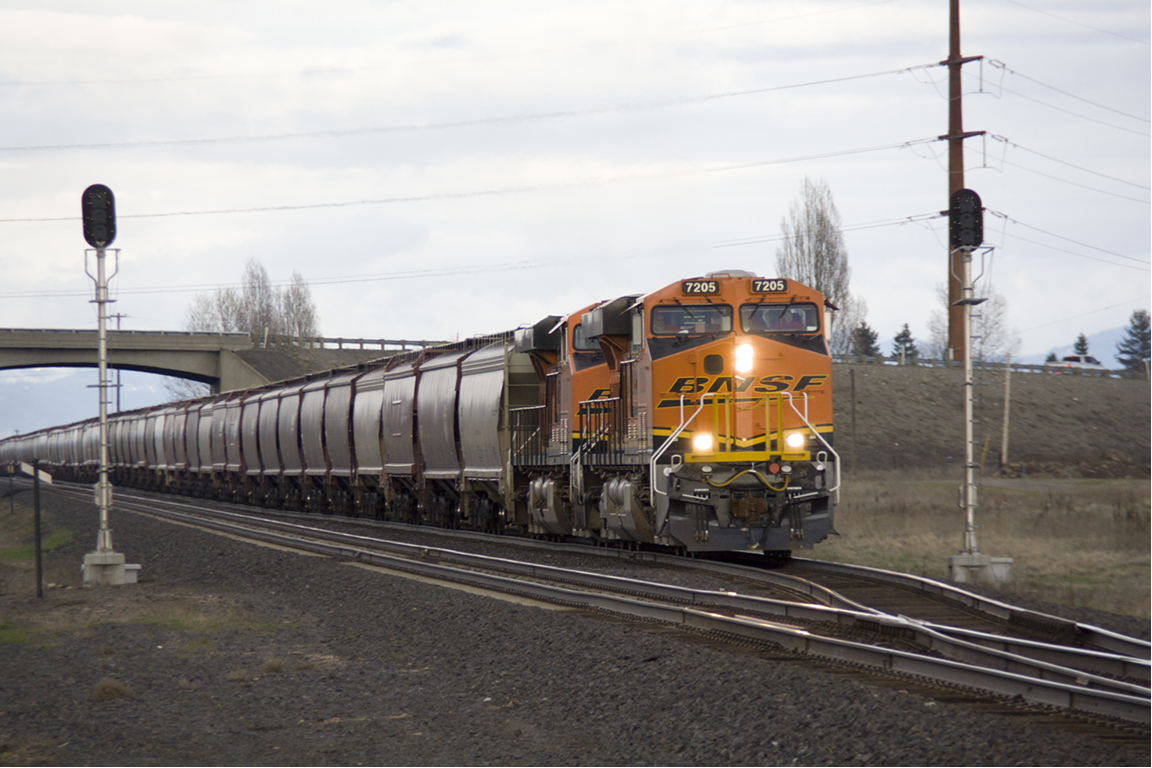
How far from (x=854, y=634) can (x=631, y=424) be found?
6.44 metres

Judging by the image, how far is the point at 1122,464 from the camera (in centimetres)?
5053

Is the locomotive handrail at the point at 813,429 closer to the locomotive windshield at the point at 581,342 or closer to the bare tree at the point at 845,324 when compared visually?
the locomotive windshield at the point at 581,342

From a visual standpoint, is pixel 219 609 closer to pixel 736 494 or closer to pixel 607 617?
pixel 607 617

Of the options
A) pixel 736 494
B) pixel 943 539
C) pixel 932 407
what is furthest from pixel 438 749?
pixel 932 407

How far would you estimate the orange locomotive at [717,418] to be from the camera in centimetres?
1426

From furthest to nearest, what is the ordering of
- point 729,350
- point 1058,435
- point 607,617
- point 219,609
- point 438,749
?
1. point 1058,435
2. point 729,350
3. point 219,609
4. point 607,617
5. point 438,749

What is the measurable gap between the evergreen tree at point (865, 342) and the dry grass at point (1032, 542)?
222ft

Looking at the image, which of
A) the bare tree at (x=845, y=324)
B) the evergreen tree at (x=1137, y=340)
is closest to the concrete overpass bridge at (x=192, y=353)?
the bare tree at (x=845, y=324)

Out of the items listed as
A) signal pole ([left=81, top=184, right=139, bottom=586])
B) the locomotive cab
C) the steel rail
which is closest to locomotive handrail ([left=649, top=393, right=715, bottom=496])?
the locomotive cab

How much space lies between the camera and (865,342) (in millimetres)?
99500

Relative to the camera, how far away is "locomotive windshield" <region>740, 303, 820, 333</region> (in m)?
15.2

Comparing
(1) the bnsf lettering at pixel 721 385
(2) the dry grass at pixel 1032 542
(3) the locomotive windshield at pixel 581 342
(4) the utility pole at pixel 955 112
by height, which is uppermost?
(4) the utility pole at pixel 955 112

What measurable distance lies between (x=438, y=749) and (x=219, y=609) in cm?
716

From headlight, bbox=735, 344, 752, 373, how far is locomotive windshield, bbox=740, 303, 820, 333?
34cm
